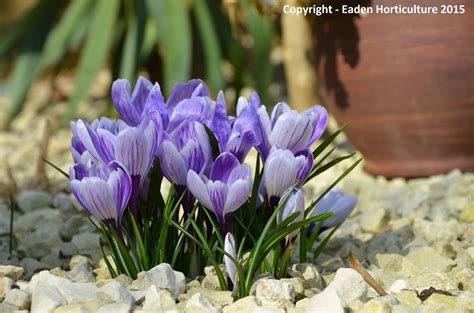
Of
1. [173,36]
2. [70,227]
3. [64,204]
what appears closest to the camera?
[70,227]

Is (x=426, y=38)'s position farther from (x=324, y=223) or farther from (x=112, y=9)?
(x=112, y=9)

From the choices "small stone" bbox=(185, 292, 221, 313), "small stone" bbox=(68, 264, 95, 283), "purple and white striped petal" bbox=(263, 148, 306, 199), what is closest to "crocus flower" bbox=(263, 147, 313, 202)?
"purple and white striped petal" bbox=(263, 148, 306, 199)

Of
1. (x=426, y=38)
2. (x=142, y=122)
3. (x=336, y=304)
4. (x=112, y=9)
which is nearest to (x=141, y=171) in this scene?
(x=142, y=122)

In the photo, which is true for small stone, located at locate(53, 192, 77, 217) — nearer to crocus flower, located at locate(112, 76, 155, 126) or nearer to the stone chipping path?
the stone chipping path

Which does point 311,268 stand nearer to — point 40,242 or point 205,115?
point 205,115

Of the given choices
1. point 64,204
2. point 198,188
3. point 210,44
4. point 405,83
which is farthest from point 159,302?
point 210,44

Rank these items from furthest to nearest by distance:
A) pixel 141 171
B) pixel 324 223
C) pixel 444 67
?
pixel 444 67 → pixel 324 223 → pixel 141 171
